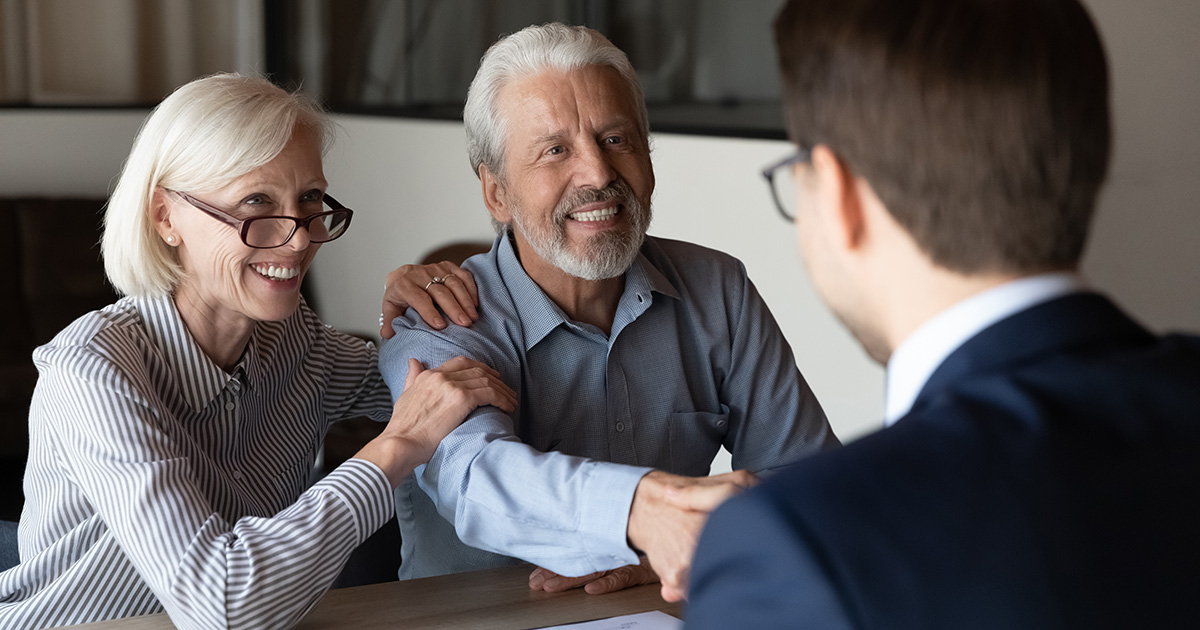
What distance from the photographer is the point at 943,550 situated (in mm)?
674

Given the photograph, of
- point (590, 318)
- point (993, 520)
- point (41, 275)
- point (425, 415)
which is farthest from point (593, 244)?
point (41, 275)

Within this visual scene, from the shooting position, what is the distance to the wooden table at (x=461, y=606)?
4.63 ft

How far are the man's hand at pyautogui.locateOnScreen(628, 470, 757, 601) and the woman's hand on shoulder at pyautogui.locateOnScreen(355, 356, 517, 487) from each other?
31 centimetres

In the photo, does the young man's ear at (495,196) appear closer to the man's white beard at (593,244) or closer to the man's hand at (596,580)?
the man's white beard at (593,244)

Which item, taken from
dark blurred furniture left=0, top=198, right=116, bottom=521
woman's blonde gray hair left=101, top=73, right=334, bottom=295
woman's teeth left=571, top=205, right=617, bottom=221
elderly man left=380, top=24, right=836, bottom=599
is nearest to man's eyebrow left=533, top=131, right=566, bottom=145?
elderly man left=380, top=24, right=836, bottom=599

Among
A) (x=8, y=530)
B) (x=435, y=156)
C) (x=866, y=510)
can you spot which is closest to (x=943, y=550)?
(x=866, y=510)

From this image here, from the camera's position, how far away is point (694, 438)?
6.07ft

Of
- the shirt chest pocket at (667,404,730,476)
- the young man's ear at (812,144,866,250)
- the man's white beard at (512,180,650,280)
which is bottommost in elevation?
the shirt chest pocket at (667,404,730,476)

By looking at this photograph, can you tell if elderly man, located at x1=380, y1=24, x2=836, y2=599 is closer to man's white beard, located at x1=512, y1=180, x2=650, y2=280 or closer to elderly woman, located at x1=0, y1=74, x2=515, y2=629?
man's white beard, located at x1=512, y1=180, x2=650, y2=280

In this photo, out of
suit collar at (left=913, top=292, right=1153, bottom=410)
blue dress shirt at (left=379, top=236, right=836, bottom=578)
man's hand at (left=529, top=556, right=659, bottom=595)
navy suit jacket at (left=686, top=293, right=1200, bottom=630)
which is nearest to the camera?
navy suit jacket at (left=686, top=293, right=1200, bottom=630)

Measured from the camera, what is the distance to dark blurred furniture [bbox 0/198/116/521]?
16.2ft

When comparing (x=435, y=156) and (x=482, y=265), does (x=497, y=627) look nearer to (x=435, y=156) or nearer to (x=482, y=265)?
(x=482, y=265)

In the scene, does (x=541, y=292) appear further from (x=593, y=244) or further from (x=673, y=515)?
(x=673, y=515)

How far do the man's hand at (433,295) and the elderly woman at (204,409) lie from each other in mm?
143
